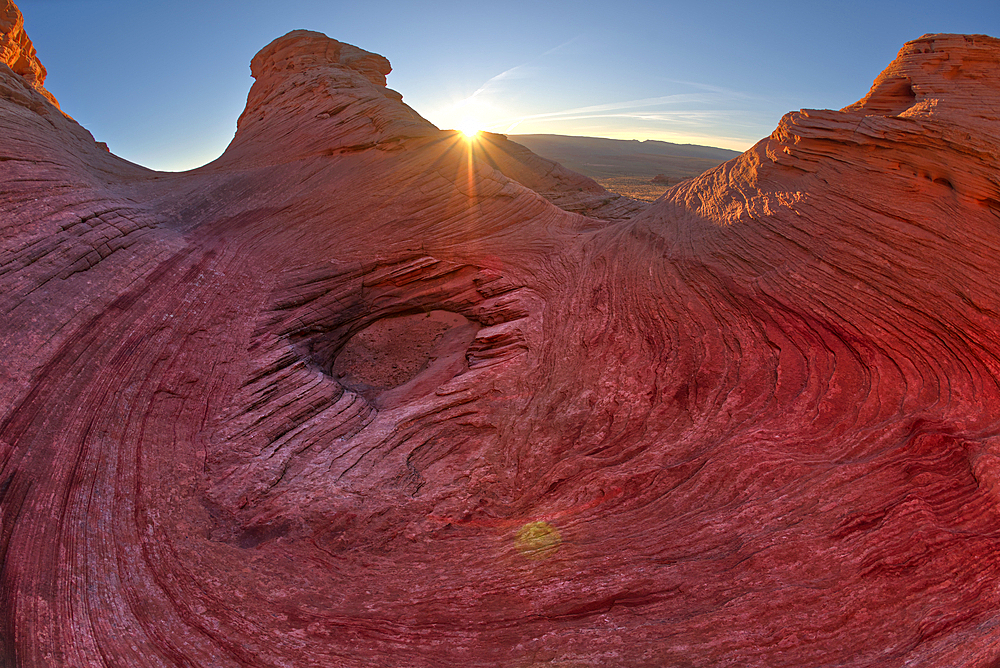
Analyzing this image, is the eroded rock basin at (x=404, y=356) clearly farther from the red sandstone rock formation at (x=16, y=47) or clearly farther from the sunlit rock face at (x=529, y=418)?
the red sandstone rock formation at (x=16, y=47)

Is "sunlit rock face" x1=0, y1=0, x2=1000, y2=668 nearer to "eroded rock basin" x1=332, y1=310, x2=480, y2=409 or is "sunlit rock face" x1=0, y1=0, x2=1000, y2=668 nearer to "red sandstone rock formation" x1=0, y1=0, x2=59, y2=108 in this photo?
"eroded rock basin" x1=332, y1=310, x2=480, y2=409

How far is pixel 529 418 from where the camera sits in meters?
7.04

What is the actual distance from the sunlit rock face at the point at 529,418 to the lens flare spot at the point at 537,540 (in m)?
0.04

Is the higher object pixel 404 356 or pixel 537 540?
pixel 404 356

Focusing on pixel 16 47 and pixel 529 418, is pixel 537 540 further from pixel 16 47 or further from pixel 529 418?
pixel 16 47

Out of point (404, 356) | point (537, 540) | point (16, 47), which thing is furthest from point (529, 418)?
point (16, 47)

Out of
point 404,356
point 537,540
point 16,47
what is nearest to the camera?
point 537,540

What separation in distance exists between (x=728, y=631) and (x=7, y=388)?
8346mm

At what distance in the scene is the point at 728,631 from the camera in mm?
4281

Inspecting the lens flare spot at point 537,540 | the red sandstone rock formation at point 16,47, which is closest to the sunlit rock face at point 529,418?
the lens flare spot at point 537,540

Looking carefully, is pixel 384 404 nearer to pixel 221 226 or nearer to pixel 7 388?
pixel 7 388

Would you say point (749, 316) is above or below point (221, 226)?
below

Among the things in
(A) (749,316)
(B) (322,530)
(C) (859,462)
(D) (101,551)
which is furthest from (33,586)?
(A) (749,316)

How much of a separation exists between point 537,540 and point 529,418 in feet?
6.44
